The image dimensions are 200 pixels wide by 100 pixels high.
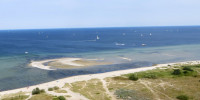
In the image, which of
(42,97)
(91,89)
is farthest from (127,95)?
(42,97)

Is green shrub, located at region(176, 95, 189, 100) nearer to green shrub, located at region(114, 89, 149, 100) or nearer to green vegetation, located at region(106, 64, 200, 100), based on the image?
green vegetation, located at region(106, 64, 200, 100)

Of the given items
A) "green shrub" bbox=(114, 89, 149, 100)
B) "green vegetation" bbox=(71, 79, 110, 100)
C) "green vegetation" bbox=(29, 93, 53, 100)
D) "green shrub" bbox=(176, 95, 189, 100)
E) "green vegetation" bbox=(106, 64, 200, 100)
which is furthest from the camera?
"green vegetation" bbox=(71, 79, 110, 100)

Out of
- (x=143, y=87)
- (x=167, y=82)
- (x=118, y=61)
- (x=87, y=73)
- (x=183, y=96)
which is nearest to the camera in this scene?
(x=183, y=96)

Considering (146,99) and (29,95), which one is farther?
(29,95)

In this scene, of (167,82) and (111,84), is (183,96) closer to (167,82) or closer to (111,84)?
(167,82)

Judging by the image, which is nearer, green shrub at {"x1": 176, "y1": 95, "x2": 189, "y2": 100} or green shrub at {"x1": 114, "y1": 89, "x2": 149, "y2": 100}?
green shrub at {"x1": 176, "y1": 95, "x2": 189, "y2": 100}

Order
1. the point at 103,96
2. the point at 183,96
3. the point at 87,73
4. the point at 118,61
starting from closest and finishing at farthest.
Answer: the point at 183,96 → the point at 103,96 → the point at 87,73 → the point at 118,61

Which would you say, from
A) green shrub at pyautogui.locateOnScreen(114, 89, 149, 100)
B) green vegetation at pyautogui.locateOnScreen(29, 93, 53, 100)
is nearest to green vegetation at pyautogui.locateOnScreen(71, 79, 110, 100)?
green shrub at pyautogui.locateOnScreen(114, 89, 149, 100)

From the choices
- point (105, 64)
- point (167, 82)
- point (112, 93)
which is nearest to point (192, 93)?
point (167, 82)

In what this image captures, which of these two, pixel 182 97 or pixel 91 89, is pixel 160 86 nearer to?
pixel 182 97

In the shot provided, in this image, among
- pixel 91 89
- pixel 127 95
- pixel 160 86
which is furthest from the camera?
pixel 160 86

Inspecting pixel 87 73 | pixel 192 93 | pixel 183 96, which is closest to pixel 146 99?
pixel 183 96
